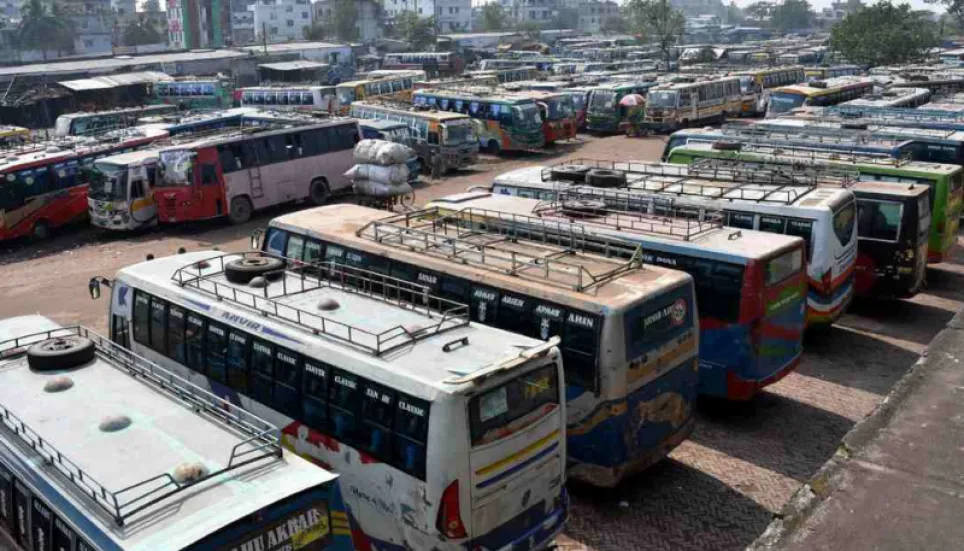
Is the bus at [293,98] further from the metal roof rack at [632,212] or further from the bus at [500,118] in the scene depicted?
the metal roof rack at [632,212]

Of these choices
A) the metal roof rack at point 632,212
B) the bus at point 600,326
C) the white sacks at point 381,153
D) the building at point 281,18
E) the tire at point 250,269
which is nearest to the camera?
the bus at point 600,326

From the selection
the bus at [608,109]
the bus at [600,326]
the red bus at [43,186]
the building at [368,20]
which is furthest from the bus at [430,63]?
the bus at [600,326]

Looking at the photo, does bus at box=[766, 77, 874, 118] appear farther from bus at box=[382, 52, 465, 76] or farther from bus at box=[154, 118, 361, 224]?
bus at box=[382, 52, 465, 76]

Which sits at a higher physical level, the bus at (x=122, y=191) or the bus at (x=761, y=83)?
the bus at (x=761, y=83)

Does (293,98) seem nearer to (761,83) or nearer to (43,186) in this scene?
(43,186)

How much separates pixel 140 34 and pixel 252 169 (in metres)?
84.7

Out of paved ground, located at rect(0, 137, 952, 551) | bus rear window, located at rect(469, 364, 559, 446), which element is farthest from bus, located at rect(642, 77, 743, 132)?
bus rear window, located at rect(469, 364, 559, 446)

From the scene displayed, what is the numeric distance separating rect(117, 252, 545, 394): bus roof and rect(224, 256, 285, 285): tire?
10cm

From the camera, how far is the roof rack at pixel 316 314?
26.4ft

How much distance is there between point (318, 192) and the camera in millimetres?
26141

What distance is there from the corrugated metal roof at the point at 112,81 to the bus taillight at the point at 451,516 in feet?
153

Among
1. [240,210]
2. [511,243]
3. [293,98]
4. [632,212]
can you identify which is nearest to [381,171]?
[240,210]

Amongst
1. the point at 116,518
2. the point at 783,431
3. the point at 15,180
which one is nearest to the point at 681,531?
the point at 783,431

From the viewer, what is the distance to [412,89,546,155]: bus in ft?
112
